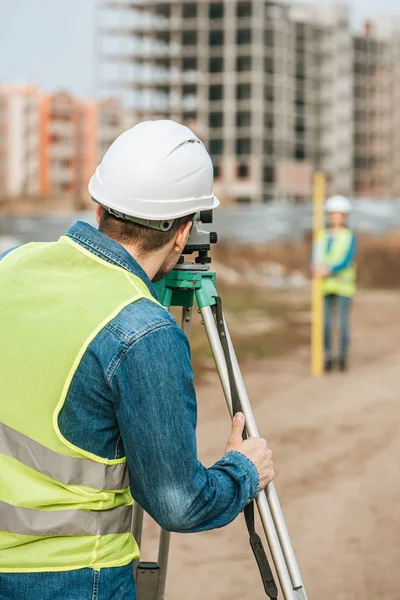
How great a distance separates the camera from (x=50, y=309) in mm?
1544

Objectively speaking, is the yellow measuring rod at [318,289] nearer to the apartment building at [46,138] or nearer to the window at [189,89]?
the window at [189,89]

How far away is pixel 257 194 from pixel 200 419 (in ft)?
253

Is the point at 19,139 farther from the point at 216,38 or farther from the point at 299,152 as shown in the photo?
the point at 299,152

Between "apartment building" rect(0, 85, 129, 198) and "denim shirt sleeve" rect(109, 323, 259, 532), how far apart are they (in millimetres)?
88519

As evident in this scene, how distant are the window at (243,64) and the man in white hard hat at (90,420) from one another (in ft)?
286

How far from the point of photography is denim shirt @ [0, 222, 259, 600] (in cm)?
149

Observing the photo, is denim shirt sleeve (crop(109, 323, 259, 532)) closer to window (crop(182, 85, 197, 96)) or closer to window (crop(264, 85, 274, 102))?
window (crop(182, 85, 197, 96))

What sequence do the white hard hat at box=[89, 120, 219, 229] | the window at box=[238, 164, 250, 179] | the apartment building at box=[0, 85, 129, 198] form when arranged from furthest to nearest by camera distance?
the apartment building at box=[0, 85, 129, 198] → the window at box=[238, 164, 250, 179] → the white hard hat at box=[89, 120, 219, 229]

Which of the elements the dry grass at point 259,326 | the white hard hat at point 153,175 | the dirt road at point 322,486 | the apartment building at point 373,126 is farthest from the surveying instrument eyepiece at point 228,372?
the apartment building at point 373,126

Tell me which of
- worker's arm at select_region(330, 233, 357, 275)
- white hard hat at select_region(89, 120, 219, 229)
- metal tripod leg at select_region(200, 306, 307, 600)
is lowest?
worker's arm at select_region(330, 233, 357, 275)

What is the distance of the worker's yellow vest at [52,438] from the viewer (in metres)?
1.53

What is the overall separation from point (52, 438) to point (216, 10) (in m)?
89.5

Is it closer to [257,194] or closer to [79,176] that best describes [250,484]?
[257,194]

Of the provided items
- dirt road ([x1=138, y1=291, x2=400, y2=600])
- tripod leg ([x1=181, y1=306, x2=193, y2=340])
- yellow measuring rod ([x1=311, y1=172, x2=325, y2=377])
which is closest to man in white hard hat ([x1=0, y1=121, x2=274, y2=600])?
tripod leg ([x1=181, y1=306, x2=193, y2=340])
